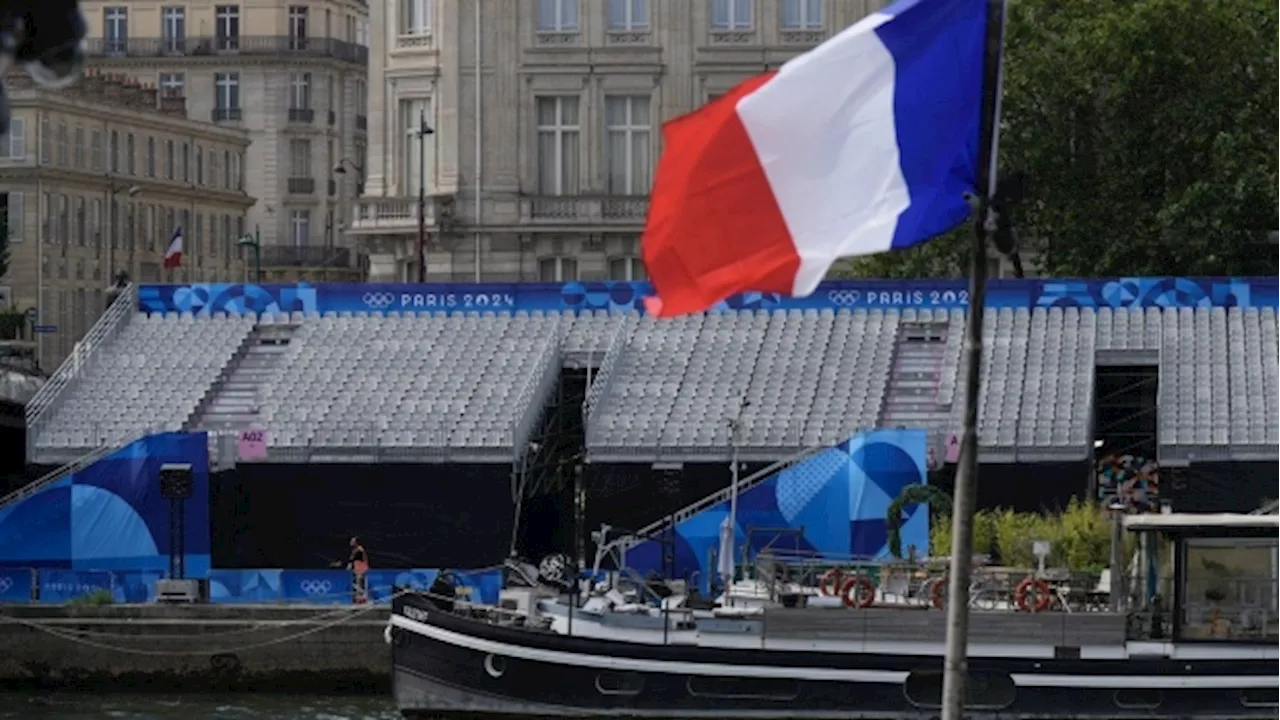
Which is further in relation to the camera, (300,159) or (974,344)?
(300,159)

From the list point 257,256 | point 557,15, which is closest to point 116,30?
point 257,256

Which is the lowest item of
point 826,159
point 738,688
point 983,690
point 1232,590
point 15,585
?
point 738,688

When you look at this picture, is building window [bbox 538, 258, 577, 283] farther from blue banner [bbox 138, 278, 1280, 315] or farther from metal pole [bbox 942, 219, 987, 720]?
metal pole [bbox 942, 219, 987, 720]

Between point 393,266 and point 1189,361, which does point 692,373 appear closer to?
point 1189,361

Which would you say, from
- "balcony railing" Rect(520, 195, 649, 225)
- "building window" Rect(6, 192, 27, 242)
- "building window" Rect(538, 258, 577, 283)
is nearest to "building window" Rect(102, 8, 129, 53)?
"building window" Rect(6, 192, 27, 242)

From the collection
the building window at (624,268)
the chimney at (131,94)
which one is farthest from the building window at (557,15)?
the chimney at (131,94)

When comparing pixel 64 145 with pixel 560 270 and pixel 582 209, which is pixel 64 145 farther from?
pixel 582 209

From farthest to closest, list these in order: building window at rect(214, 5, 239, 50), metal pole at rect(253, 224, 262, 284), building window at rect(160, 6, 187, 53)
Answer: building window at rect(214, 5, 239, 50), building window at rect(160, 6, 187, 53), metal pole at rect(253, 224, 262, 284)

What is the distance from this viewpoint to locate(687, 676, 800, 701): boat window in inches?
1779

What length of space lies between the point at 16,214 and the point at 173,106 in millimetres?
16237

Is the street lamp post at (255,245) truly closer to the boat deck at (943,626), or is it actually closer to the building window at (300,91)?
A: the building window at (300,91)

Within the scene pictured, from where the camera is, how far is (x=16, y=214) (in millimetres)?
114688

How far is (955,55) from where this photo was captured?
2108 cm

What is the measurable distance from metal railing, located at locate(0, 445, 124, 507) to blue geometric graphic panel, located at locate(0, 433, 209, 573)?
0.30 m
